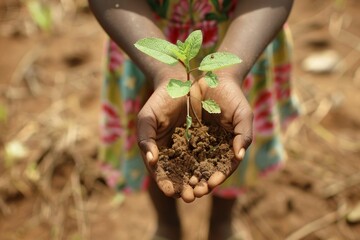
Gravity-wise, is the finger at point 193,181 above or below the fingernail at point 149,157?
below

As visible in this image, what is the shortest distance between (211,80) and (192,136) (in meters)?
0.12

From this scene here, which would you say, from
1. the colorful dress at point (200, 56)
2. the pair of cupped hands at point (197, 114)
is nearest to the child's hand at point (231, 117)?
the pair of cupped hands at point (197, 114)

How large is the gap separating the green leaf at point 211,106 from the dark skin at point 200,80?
0.04 m

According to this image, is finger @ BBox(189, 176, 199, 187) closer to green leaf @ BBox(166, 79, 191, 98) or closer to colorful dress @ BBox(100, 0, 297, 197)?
green leaf @ BBox(166, 79, 191, 98)

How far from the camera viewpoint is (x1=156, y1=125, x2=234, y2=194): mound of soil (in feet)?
3.31

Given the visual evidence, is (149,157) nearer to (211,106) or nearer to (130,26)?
(211,106)

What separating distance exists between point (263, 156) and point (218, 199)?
21 cm

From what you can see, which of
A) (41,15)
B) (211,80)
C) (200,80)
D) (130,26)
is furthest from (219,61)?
(41,15)

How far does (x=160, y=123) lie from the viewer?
3.38 ft

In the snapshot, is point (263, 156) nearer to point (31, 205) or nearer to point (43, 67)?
point (31, 205)

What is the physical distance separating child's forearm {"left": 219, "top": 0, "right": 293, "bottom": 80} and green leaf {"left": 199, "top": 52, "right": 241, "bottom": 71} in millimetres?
119

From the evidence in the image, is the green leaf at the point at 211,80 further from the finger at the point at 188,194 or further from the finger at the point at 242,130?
the finger at the point at 188,194

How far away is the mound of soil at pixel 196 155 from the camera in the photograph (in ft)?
3.31

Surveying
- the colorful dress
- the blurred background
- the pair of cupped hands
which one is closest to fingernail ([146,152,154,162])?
the pair of cupped hands
